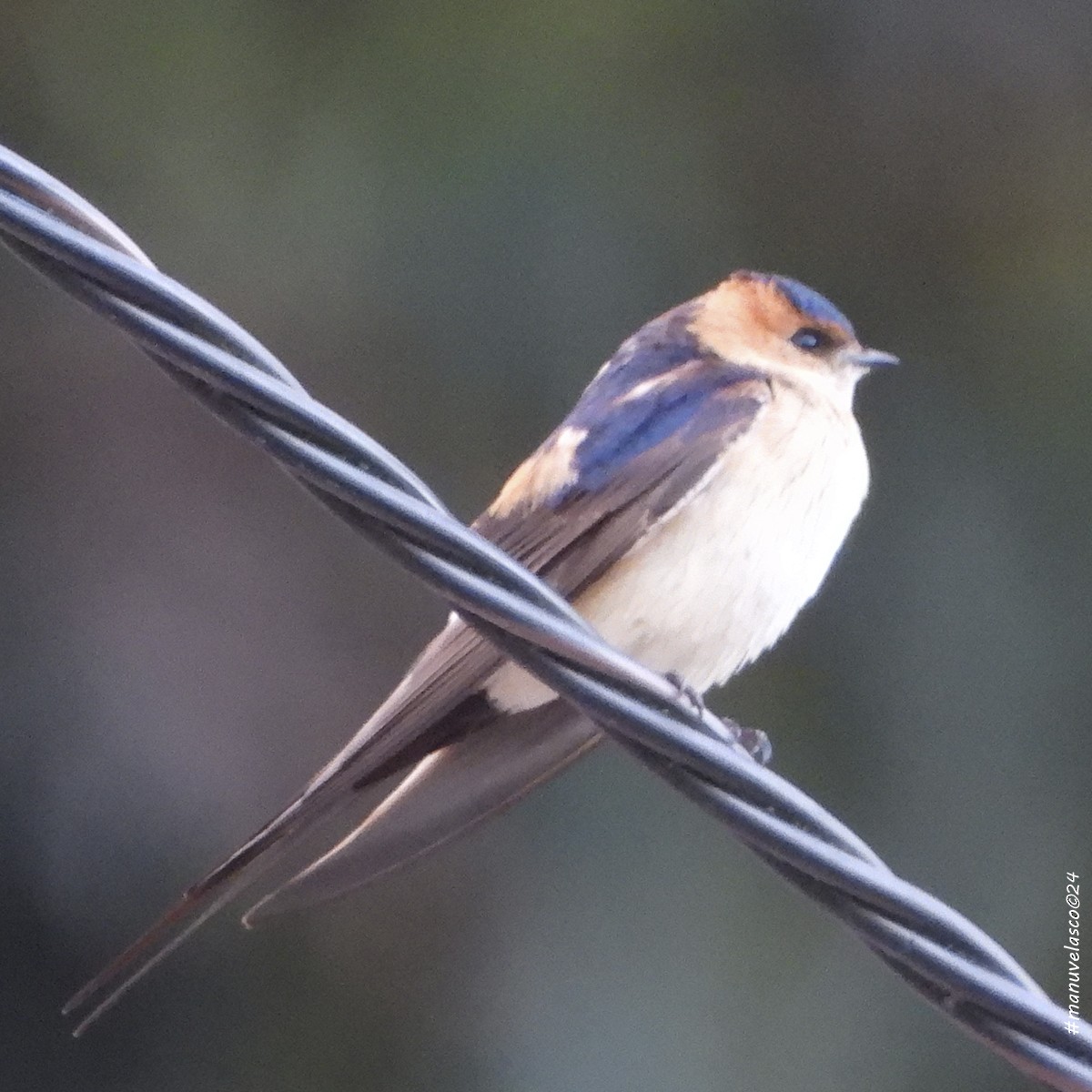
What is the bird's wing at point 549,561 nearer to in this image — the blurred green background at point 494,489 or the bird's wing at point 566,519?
the bird's wing at point 566,519

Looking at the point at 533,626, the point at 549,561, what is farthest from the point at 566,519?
the point at 533,626

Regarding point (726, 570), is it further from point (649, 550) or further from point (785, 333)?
point (785, 333)

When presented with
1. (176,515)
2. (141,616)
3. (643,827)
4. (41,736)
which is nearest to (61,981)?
(41,736)

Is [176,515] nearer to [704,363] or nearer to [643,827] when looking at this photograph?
[643,827]

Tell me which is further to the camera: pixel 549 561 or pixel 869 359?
pixel 869 359

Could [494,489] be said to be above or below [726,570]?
above
